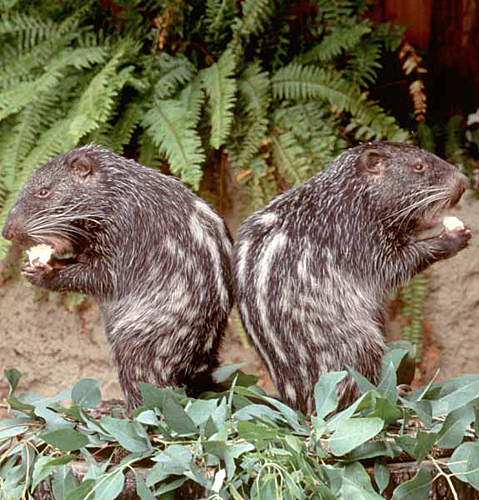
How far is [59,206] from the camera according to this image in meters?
2.64

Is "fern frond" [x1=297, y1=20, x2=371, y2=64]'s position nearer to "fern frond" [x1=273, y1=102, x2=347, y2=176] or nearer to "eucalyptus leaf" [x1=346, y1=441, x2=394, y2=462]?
"fern frond" [x1=273, y1=102, x2=347, y2=176]

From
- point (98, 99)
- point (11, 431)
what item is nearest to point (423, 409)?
point (11, 431)

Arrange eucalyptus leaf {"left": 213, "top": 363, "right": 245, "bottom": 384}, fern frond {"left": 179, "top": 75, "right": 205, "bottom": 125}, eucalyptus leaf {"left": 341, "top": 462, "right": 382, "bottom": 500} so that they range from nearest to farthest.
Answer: eucalyptus leaf {"left": 341, "top": 462, "right": 382, "bottom": 500}, eucalyptus leaf {"left": 213, "top": 363, "right": 245, "bottom": 384}, fern frond {"left": 179, "top": 75, "right": 205, "bottom": 125}

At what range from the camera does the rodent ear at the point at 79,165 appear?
2.68 meters

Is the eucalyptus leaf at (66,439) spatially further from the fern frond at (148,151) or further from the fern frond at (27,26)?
the fern frond at (27,26)

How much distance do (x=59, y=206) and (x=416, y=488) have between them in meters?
1.35

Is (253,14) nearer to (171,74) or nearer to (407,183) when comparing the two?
(171,74)

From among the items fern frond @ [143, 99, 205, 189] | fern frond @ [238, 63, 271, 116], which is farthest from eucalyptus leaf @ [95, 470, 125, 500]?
fern frond @ [238, 63, 271, 116]

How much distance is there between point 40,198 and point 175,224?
0.44m

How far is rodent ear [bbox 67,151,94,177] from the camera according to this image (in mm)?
2684

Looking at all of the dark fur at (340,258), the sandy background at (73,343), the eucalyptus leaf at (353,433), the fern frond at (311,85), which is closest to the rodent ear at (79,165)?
the dark fur at (340,258)

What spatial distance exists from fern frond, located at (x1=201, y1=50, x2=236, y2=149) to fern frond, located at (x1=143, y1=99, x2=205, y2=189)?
104 millimetres

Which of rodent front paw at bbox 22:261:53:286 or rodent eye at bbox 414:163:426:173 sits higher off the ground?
rodent eye at bbox 414:163:426:173

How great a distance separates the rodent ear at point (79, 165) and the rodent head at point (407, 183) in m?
0.86
